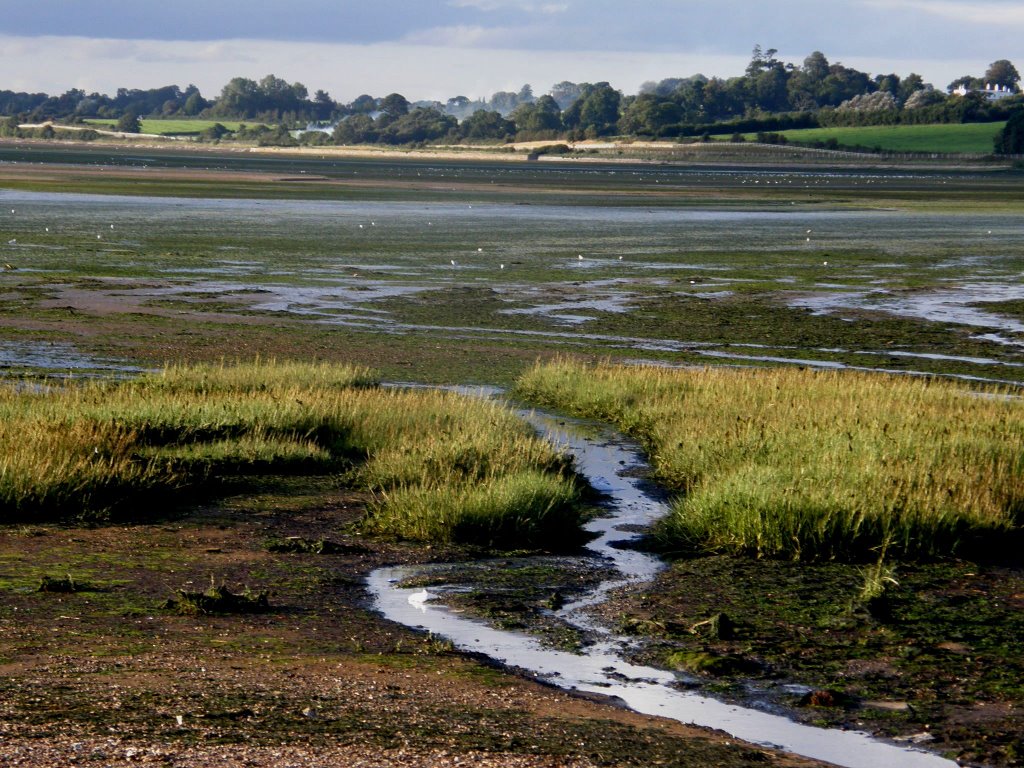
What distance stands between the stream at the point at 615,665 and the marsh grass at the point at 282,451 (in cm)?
100

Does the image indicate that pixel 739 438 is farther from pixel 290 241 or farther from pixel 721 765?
pixel 290 241

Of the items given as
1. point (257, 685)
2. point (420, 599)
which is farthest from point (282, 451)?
point (257, 685)

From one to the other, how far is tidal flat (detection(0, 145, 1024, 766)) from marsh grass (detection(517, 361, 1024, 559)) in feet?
1.56

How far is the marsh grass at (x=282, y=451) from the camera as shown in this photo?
14.7m

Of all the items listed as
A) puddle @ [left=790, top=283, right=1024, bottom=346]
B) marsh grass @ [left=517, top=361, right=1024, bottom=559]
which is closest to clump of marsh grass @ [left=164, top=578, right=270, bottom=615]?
marsh grass @ [left=517, top=361, right=1024, bottom=559]

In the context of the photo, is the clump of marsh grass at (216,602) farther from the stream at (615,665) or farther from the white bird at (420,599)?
the white bird at (420,599)

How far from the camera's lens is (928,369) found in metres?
26.6

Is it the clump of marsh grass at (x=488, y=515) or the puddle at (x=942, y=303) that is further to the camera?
the puddle at (x=942, y=303)

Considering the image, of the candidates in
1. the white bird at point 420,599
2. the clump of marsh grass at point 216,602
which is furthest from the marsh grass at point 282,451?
the clump of marsh grass at point 216,602

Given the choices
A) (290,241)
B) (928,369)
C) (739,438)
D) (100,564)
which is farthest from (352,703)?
(290,241)

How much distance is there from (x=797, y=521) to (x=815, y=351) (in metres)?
15.4

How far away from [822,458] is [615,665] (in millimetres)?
5858

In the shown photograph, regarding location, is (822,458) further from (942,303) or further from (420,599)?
(942,303)

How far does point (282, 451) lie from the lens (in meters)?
17.8
